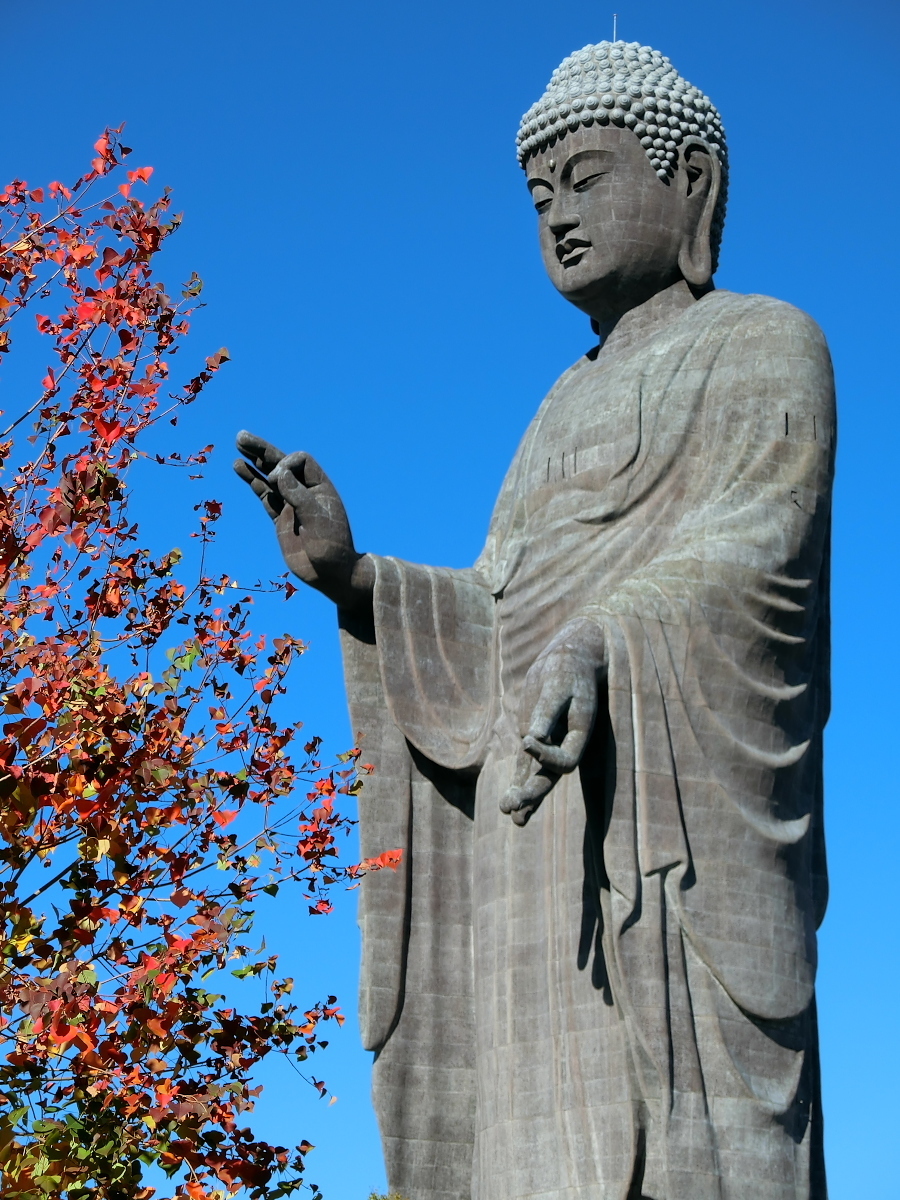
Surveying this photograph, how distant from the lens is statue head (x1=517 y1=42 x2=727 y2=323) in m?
13.2

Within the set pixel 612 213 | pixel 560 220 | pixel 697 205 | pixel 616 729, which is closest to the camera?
pixel 616 729

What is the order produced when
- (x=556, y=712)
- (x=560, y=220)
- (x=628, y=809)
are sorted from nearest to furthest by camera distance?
(x=556, y=712) < (x=628, y=809) < (x=560, y=220)

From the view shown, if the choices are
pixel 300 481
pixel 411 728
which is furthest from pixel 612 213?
pixel 411 728

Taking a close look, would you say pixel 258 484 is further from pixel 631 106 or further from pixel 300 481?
pixel 631 106

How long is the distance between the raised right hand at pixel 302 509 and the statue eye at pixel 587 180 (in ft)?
7.29

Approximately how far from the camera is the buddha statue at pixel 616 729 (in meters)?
11.4

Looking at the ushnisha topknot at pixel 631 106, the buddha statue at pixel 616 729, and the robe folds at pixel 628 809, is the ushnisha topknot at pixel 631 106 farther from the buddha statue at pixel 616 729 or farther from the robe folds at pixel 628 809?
the robe folds at pixel 628 809

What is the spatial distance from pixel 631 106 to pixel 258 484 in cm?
304

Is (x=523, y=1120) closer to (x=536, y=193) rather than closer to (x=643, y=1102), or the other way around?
(x=643, y=1102)

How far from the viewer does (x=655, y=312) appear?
13492mm

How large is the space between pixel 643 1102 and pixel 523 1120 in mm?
912

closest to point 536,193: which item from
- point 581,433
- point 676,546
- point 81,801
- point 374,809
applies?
point 581,433

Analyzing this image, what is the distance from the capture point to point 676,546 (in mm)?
12211

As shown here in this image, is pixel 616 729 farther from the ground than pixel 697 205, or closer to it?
closer to it
